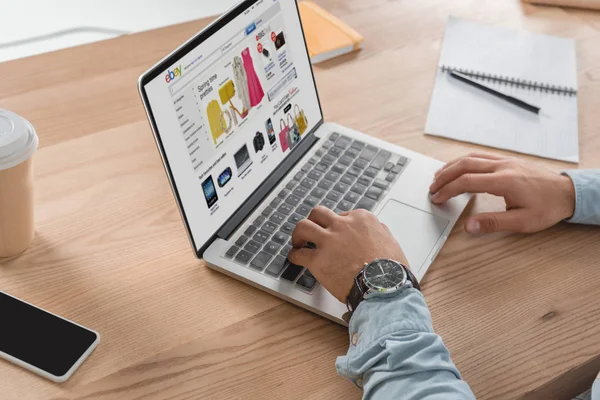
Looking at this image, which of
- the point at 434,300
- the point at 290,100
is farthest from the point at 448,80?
the point at 434,300

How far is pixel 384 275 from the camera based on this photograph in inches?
33.1

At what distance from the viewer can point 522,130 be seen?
1.20m

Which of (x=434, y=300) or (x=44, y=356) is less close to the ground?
(x=44, y=356)

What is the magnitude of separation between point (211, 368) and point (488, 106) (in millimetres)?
729

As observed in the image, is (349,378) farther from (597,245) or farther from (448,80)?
(448,80)

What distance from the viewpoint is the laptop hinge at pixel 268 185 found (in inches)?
37.0

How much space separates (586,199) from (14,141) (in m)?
0.78

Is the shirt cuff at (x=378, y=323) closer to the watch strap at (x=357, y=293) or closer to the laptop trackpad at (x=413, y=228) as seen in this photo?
the watch strap at (x=357, y=293)

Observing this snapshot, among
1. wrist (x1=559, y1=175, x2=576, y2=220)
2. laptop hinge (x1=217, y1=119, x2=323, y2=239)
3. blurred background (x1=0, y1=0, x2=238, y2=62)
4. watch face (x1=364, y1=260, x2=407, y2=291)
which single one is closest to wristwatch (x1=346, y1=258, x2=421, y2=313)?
watch face (x1=364, y1=260, x2=407, y2=291)

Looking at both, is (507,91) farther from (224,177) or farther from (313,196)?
(224,177)

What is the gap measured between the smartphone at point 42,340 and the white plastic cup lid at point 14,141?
0.18m

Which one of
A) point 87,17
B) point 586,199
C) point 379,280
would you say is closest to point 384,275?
point 379,280

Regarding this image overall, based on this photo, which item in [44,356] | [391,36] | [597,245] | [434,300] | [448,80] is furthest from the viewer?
[391,36]

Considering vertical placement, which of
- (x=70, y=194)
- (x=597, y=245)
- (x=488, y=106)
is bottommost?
(x=597, y=245)
